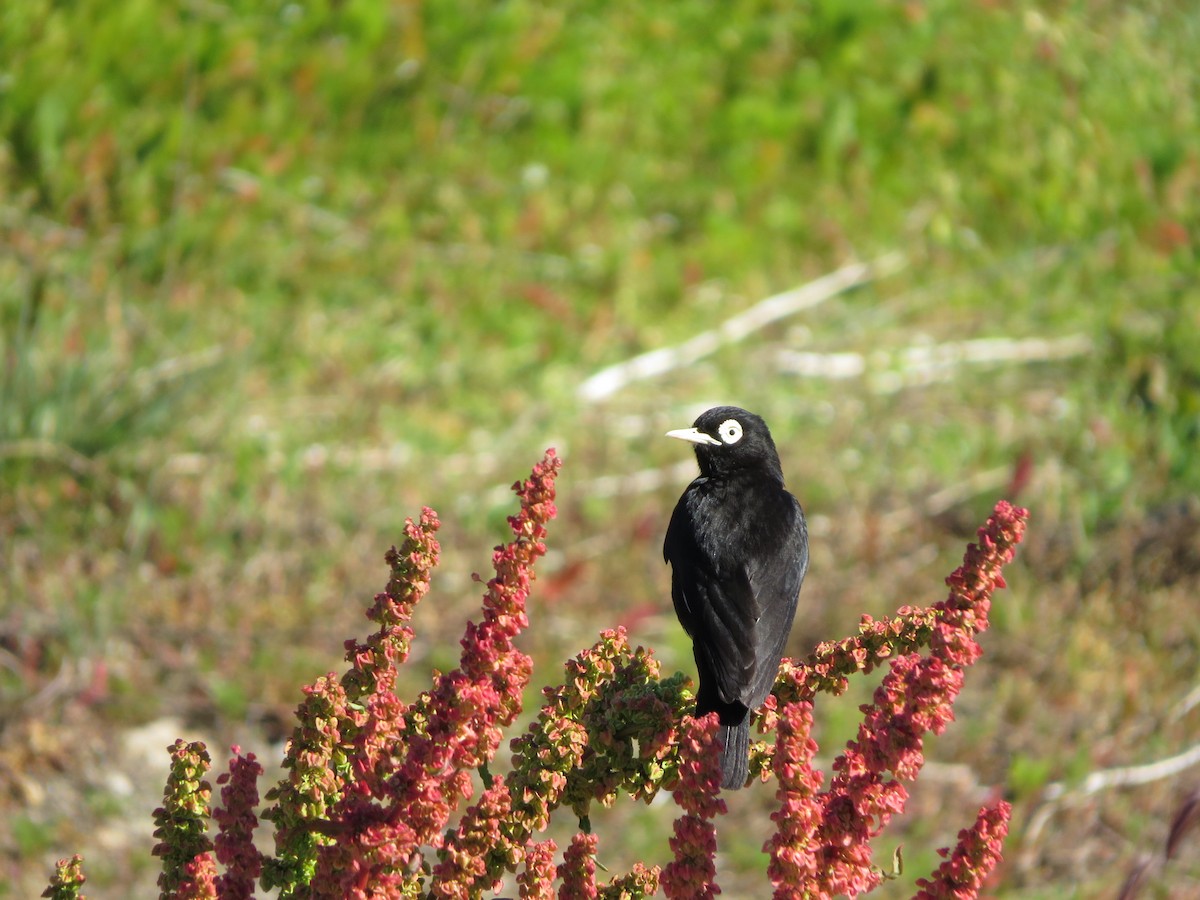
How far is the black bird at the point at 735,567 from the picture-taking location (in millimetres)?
2822

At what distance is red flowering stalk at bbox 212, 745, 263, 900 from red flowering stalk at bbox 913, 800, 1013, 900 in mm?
965

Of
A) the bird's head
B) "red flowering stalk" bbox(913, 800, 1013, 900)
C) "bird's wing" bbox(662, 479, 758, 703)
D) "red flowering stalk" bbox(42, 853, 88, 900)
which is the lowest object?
"red flowering stalk" bbox(913, 800, 1013, 900)

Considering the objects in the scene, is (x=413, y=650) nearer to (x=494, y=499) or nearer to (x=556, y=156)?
(x=494, y=499)

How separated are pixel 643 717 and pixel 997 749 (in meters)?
3.93

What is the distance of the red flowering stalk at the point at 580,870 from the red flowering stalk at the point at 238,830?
18.2 inches

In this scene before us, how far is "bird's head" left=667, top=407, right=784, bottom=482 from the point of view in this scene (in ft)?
12.4

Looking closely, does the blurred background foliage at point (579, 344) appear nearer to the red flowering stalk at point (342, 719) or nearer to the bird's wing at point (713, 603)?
the bird's wing at point (713, 603)

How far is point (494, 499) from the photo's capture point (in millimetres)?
6543

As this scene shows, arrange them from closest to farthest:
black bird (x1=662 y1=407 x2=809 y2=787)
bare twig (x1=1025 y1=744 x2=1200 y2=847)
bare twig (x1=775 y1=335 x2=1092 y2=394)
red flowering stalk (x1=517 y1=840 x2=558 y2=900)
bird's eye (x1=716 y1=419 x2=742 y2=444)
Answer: red flowering stalk (x1=517 y1=840 x2=558 y2=900) < black bird (x1=662 y1=407 x2=809 y2=787) < bird's eye (x1=716 y1=419 x2=742 y2=444) < bare twig (x1=1025 y1=744 x2=1200 y2=847) < bare twig (x1=775 y1=335 x2=1092 y2=394)

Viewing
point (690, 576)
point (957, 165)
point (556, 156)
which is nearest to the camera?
point (690, 576)

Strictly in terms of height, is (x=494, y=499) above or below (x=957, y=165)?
below

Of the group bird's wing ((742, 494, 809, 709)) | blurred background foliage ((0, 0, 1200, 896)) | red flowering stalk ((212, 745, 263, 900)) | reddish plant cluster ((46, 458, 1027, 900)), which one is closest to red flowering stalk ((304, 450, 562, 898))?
reddish plant cluster ((46, 458, 1027, 900))

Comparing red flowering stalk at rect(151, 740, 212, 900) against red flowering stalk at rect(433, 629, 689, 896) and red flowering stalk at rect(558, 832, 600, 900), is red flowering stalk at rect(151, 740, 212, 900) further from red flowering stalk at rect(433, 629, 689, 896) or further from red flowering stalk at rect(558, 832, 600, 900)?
red flowering stalk at rect(558, 832, 600, 900)

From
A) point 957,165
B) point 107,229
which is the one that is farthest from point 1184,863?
point 107,229
